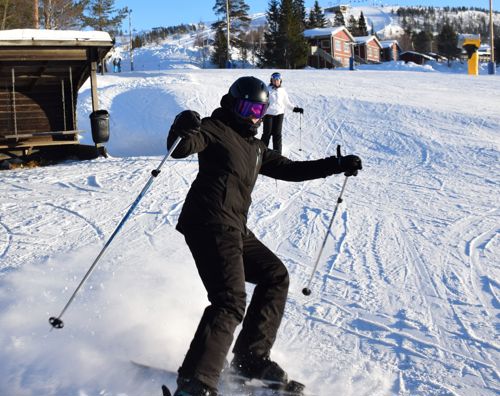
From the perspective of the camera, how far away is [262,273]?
3.25 metres

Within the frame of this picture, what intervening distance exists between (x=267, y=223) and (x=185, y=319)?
133 inches

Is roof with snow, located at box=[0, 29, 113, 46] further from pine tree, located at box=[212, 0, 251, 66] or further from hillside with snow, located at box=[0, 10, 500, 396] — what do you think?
pine tree, located at box=[212, 0, 251, 66]

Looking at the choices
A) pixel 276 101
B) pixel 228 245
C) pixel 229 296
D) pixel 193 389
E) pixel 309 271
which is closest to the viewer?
pixel 193 389

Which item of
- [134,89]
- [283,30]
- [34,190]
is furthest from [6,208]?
[283,30]

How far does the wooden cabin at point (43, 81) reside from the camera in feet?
38.3

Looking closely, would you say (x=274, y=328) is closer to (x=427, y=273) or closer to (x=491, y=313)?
(x=491, y=313)

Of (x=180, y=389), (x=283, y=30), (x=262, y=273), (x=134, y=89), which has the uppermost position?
(x=283, y=30)

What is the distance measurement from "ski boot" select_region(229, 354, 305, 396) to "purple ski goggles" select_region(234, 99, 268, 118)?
55.1 inches

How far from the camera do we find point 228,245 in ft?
9.93

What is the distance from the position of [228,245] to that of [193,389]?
0.78m

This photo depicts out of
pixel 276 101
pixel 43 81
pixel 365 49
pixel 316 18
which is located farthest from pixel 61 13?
pixel 316 18

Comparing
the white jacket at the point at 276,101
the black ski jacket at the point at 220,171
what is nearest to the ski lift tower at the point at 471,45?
the white jacket at the point at 276,101

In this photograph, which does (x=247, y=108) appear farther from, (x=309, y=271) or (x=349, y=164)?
(x=309, y=271)

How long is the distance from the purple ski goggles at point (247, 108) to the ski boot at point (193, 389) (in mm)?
1478
